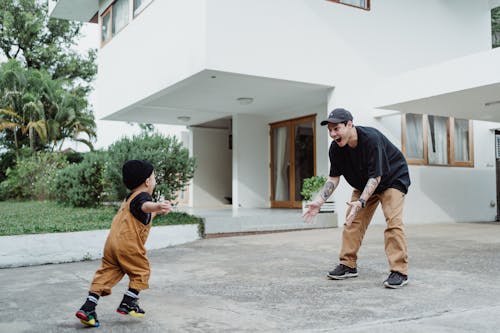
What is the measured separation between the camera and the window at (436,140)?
1177cm

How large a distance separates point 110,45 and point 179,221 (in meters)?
7.93

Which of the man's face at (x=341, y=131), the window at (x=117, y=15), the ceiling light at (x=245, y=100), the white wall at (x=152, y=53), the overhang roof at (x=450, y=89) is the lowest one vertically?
the man's face at (x=341, y=131)

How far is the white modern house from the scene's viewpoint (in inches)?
370

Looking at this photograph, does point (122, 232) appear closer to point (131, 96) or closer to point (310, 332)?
point (310, 332)

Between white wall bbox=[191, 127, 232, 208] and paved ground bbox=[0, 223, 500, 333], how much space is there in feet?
30.0

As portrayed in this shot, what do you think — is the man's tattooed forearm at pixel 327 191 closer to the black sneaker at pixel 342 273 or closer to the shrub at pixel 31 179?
the black sneaker at pixel 342 273

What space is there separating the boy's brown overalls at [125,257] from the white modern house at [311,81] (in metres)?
6.14

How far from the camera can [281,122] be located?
14117 millimetres

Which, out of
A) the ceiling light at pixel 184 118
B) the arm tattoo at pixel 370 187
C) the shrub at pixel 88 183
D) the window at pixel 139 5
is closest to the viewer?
the arm tattoo at pixel 370 187

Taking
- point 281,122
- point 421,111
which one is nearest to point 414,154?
point 421,111

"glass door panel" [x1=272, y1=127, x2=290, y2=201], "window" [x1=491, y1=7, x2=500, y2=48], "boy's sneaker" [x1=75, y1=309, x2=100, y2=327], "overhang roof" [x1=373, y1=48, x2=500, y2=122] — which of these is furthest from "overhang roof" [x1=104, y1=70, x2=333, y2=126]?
"window" [x1=491, y1=7, x2=500, y2=48]

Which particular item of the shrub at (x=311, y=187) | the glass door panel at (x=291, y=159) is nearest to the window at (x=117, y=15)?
the glass door panel at (x=291, y=159)

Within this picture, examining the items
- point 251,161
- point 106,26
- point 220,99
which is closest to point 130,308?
point 220,99

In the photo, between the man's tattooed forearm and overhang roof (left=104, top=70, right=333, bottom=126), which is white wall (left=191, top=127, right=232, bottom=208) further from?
the man's tattooed forearm
